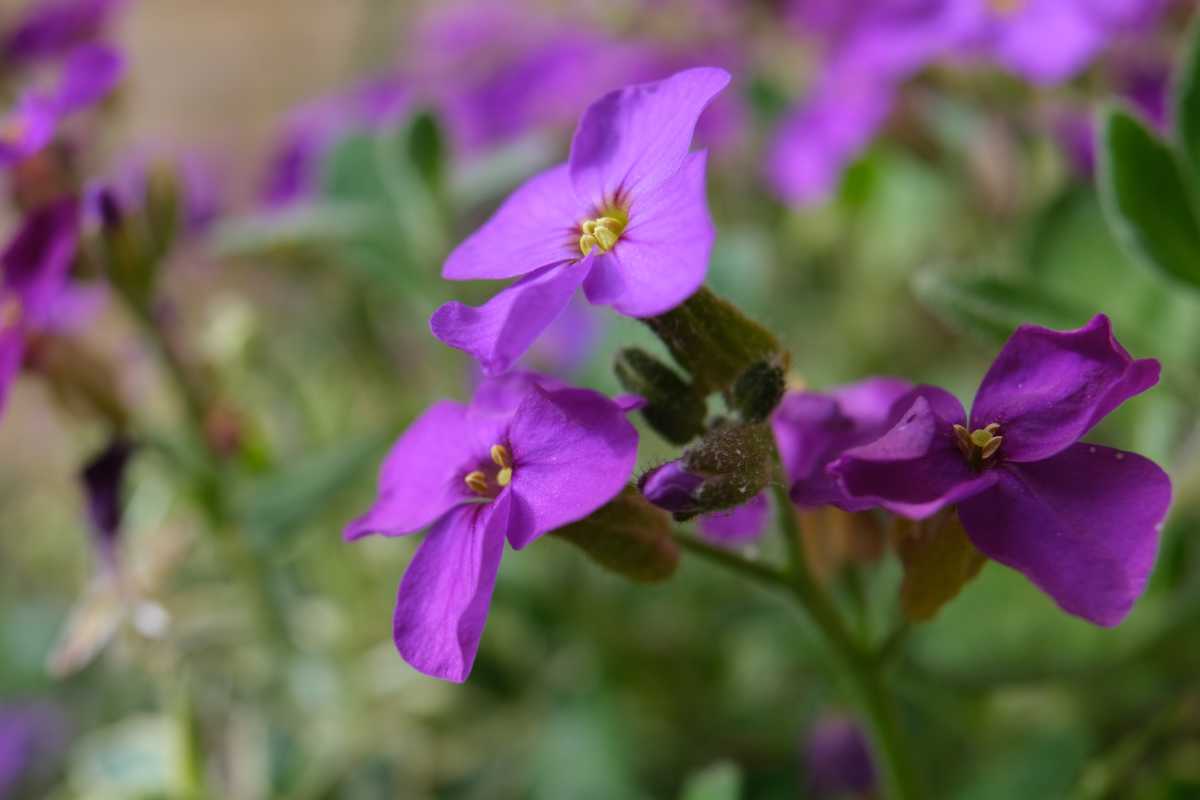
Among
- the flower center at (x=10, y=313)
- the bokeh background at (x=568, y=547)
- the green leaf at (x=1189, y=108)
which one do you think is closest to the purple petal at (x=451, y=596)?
the bokeh background at (x=568, y=547)

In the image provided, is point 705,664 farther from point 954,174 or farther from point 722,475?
point 722,475

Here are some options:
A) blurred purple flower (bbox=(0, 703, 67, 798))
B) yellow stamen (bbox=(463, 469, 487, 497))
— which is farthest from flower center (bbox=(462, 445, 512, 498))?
blurred purple flower (bbox=(0, 703, 67, 798))

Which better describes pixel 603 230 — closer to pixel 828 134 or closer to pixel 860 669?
pixel 860 669

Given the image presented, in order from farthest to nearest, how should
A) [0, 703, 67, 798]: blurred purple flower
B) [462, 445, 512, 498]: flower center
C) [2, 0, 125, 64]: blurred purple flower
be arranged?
[0, 703, 67, 798]: blurred purple flower → [2, 0, 125, 64]: blurred purple flower → [462, 445, 512, 498]: flower center

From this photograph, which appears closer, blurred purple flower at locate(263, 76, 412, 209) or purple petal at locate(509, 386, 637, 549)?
purple petal at locate(509, 386, 637, 549)

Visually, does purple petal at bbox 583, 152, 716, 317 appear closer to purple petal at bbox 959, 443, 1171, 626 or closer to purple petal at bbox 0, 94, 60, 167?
purple petal at bbox 959, 443, 1171, 626

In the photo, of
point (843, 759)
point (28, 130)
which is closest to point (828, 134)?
point (843, 759)

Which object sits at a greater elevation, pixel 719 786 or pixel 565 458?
pixel 565 458

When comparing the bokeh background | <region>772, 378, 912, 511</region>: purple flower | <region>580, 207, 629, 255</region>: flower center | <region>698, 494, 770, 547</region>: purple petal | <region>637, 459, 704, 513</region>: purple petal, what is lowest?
the bokeh background
